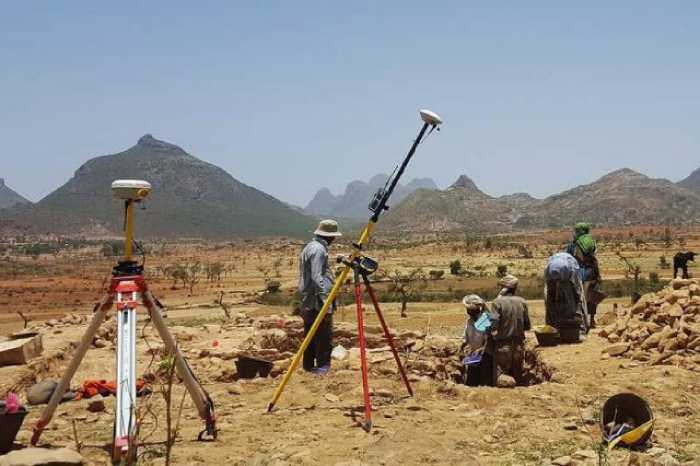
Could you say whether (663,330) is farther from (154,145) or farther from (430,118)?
(154,145)

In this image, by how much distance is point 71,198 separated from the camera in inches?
5281

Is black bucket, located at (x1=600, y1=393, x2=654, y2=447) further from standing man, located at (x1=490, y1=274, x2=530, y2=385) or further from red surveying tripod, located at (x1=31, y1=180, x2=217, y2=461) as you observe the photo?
red surveying tripod, located at (x1=31, y1=180, x2=217, y2=461)

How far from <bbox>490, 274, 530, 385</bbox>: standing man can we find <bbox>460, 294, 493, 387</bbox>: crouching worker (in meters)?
0.11

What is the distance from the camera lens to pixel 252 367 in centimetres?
774

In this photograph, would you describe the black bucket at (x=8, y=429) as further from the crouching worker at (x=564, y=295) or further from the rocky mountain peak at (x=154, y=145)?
the rocky mountain peak at (x=154, y=145)

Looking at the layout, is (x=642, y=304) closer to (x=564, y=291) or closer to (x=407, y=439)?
(x=564, y=291)

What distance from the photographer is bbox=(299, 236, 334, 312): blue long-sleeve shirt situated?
23.2 feet

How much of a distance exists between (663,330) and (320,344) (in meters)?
4.53

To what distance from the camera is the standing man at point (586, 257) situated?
1134 centimetres

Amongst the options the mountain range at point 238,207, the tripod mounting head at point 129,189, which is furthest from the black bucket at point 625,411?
the mountain range at point 238,207

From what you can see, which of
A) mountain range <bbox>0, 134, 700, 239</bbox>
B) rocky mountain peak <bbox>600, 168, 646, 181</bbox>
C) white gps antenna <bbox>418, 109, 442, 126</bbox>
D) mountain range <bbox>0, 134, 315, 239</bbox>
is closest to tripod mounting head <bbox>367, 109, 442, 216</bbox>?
white gps antenna <bbox>418, 109, 442, 126</bbox>

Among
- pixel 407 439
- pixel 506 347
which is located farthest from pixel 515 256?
pixel 407 439

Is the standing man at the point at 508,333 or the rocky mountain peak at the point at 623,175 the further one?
the rocky mountain peak at the point at 623,175

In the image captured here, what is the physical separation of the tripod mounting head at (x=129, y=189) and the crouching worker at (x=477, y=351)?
14.5 feet
